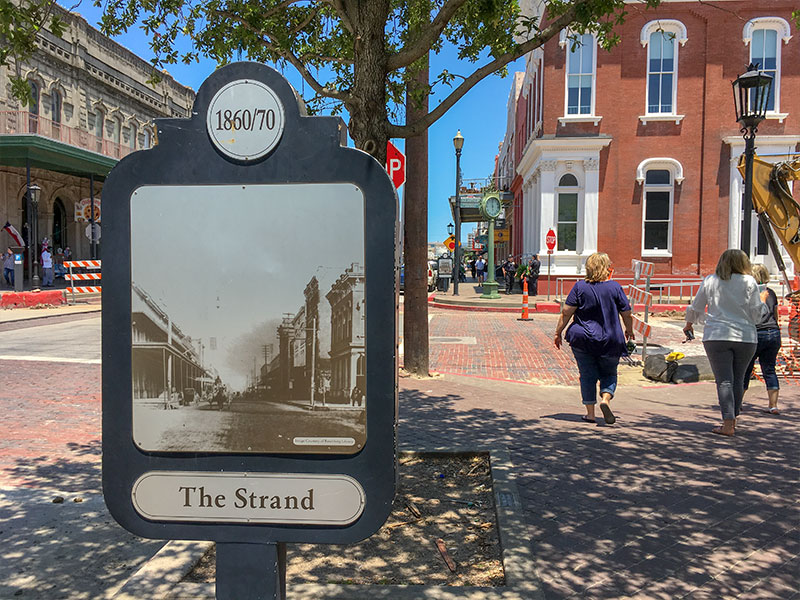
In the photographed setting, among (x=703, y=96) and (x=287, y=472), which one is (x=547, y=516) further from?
(x=703, y=96)

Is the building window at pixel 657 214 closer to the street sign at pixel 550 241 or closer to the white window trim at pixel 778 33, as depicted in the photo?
the street sign at pixel 550 241

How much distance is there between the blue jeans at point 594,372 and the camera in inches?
250

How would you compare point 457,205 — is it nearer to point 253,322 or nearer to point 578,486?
point 578,486

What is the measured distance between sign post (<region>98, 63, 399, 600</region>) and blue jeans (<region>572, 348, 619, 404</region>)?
478 cm

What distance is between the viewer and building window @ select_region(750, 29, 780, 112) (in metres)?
23.6

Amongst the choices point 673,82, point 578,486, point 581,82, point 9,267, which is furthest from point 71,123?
point 578,486

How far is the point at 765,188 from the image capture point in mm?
9602

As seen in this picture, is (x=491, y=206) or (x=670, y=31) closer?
(x=670, y=31)

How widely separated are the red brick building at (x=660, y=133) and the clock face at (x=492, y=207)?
2.14 metres

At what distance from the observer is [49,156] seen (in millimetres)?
24859

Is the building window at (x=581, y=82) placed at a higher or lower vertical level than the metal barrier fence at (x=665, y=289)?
higher

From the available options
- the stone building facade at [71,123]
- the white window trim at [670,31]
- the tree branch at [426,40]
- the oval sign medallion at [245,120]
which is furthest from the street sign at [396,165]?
the white window trim at [670,31]

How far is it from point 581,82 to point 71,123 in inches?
999

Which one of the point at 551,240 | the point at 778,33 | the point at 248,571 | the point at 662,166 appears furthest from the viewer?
the point at 662,166
